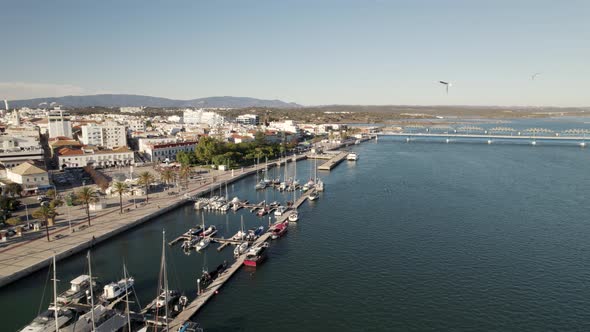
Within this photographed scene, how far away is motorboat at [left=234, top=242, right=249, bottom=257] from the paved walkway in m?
10.3

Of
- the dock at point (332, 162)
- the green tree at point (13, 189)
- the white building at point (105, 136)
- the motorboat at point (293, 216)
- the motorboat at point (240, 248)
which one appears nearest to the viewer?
the motorboat at point (240, 248)

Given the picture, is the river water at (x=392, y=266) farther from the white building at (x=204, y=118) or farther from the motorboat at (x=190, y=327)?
the white building at (x=204, y=118)

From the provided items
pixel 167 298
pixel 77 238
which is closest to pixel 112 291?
pixel 167 298

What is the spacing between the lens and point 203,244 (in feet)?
92.7

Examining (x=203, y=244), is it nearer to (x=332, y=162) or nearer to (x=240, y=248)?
(x=240, y=248)

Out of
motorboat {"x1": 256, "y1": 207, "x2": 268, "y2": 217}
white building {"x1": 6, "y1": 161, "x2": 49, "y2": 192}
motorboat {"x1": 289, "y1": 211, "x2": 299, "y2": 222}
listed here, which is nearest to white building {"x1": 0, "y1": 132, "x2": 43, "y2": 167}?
white building {"x1": 6, "y1": 161, "x2": 49, "y2": 192}

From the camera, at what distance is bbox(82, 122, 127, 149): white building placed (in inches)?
2768

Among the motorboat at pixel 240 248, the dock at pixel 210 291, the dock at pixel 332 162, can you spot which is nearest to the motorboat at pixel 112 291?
the dock at pixel 210 291

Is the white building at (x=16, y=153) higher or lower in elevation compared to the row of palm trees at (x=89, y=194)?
higher

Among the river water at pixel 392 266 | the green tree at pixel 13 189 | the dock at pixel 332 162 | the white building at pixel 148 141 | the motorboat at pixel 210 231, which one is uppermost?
the white building at pixel 148 141

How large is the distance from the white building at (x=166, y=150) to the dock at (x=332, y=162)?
24.1 m

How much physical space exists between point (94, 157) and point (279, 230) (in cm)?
3951

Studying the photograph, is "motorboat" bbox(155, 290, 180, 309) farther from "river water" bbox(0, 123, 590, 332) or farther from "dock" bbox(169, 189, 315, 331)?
"dock" bbox(169, 189, 315, 331)

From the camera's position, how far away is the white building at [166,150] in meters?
61.9
